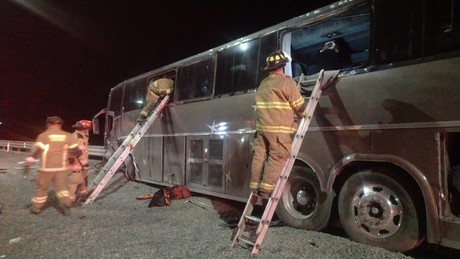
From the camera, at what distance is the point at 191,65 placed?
289 inches

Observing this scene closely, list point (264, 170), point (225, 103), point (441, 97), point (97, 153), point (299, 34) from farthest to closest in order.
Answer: point (97, 153) < point (225, 103) < point (299, 34) < point (264, 170) < point (441, 97)

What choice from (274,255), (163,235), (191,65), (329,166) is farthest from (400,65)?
(191,65)

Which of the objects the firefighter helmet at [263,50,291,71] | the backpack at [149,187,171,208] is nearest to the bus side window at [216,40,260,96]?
the firefighter helmet at [263,50,291,71]

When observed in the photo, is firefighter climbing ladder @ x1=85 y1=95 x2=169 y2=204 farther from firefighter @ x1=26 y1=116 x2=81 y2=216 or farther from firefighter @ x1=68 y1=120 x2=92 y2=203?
firefighter @ x1=26 y1=116 x2=81 y2=216

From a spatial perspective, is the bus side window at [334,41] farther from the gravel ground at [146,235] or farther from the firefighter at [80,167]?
the firefighter at [80,167]

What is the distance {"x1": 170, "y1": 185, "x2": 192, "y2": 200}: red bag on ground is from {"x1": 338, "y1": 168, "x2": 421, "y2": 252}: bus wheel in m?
3.37

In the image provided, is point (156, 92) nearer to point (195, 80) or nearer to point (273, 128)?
point (195, 80)

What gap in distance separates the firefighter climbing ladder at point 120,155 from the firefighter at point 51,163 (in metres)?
1.02

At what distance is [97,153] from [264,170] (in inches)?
478

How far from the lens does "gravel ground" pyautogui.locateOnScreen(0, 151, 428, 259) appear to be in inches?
153

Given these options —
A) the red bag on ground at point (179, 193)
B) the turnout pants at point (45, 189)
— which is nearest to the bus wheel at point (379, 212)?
the red bag on ground at point (179, 193)

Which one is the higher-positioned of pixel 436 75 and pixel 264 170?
pixel 436 75

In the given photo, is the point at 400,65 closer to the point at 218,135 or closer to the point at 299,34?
the point at 299,34

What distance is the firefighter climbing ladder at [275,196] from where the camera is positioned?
3.87m
